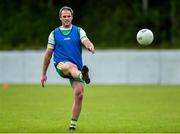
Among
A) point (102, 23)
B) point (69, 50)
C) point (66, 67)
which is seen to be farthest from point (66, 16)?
point (102, 23)

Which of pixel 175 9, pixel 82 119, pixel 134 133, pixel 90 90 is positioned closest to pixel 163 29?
pixel 175 9

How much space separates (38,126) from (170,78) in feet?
66.4

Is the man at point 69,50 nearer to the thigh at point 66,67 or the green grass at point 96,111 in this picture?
the thigh at point 66,67

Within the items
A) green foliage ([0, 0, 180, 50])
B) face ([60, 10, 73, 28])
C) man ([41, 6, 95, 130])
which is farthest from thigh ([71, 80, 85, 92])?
green foliage ([0, 0, 180, 50])

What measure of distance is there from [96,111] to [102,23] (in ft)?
93.2

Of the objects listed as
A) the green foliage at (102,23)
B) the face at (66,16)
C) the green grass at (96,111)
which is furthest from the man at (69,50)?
A: the green foliage at (102,23)

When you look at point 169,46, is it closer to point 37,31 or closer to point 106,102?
point 37,31

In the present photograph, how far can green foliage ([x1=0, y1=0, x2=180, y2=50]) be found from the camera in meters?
46.1

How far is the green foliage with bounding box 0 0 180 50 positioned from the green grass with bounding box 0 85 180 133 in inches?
632

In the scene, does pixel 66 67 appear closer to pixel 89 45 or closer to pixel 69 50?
pixel 69 50

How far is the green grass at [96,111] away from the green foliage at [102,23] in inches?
632

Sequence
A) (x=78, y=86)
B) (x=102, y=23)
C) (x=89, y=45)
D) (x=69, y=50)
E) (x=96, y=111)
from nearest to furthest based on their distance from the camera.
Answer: (x=89, y=45), (x=78, y=86), (x=69, y=50), (x=96, y=111), (x=102, y=23)

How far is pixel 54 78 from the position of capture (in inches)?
1404

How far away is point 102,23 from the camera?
156 feet
